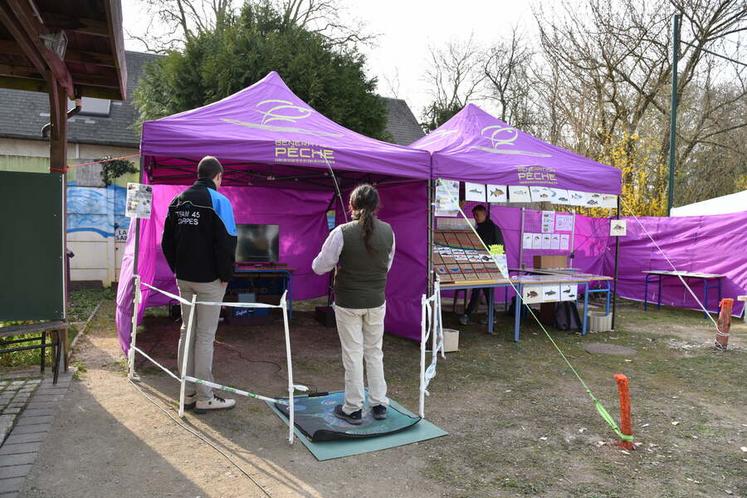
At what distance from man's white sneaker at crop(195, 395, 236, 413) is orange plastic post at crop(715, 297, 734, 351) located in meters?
6.40

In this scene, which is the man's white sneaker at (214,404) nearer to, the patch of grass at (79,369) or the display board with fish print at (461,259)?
the patch of grass at (79,369)

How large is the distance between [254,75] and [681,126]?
12873mm

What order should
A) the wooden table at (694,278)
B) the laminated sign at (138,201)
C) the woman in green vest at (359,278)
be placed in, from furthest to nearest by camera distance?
the wooden table at (694,278) < the laminated sign at (138,201) < the woman in green vest at (359,278)

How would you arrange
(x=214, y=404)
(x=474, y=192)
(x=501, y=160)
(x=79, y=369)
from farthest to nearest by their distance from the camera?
(x=501, y=160) < (x=474, y=192) < (x=79, y=369) < (x=214, y=404)

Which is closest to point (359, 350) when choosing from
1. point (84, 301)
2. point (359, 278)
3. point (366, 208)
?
point (359, 278)

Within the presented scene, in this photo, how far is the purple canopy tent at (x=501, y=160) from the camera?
641cm

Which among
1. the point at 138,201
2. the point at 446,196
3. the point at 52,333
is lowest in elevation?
the point at 52,333

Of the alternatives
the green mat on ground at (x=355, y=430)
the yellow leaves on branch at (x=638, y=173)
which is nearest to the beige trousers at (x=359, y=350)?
the green mat on ground at (x=355, y=430)

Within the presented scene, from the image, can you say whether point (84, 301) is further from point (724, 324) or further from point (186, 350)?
point (724, 324)

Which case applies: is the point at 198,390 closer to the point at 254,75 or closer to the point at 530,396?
the point at 530,396

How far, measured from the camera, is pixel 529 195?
7.34 metres

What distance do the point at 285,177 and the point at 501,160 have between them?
3.38 meters

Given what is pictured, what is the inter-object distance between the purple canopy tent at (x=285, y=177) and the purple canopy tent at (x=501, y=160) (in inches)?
19.5

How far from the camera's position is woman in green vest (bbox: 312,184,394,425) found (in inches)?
150
